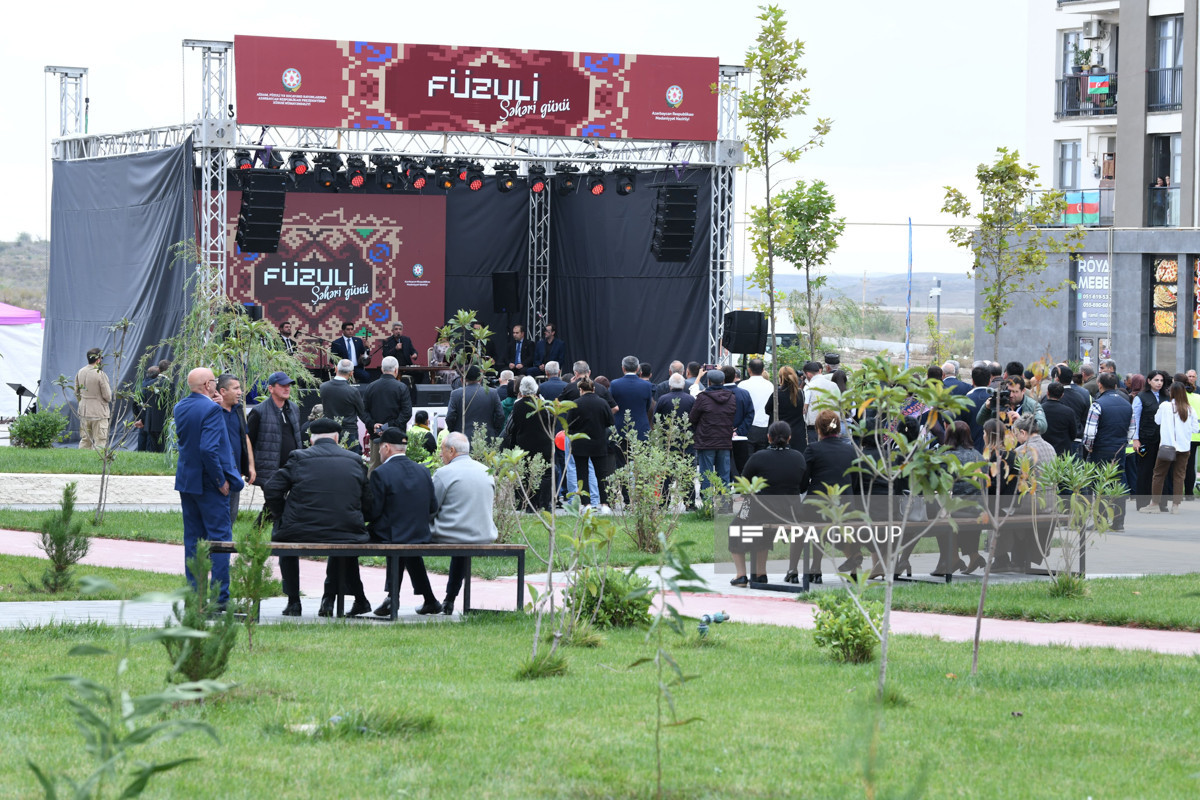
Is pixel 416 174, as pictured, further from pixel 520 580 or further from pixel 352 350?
pixel 520 580

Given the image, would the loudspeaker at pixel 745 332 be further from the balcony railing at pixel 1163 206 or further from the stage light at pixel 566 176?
the balcony railing at pixel 1163 206

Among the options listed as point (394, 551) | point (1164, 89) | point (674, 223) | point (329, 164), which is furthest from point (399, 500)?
point (1164, 89)

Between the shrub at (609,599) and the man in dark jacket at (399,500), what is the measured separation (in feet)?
3.95

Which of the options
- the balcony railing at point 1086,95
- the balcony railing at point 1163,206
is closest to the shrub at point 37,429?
the balcony railing at point 1163,206

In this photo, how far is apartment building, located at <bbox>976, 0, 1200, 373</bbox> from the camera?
3434cm

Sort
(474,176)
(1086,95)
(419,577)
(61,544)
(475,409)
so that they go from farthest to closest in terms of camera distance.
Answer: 1. (1086,95)
2. (474,176)
3. (475,409)
4. (61,544)
5. (419,577)

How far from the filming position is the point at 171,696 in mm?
3496

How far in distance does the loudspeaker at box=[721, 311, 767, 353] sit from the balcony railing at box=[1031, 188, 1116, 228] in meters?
17.5

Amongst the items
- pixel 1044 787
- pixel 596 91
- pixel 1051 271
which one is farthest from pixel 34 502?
pixel 1051 271

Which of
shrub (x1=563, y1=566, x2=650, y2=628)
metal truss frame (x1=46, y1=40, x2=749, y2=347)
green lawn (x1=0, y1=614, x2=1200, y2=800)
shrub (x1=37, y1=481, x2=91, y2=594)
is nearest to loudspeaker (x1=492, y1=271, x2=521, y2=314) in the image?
metal truss frame (x1=46, y1=40, x2=749, y2=347)

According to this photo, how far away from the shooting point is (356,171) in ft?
76.4

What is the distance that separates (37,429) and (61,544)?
37.9 feet

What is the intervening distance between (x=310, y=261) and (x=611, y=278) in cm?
535

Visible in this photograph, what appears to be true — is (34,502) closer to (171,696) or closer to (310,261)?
(310,261)
